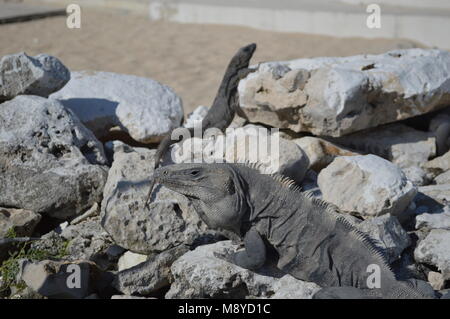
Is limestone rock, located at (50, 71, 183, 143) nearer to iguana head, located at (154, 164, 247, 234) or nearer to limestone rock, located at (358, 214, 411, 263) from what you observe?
iguana head, located at (154, 164, 247, 234)

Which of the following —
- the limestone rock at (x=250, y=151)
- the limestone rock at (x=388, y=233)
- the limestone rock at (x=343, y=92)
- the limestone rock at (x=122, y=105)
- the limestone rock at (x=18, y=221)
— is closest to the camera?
the limestone rock at (x=388, y=233)

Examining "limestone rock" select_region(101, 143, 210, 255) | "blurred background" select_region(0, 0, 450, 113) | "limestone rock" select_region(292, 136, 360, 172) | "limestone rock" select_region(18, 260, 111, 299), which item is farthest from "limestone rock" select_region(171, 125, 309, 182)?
"blurred background" select_region(0, 0, 450, 113)

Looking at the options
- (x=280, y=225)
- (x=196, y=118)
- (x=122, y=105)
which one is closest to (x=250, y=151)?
(x=280, y=225)

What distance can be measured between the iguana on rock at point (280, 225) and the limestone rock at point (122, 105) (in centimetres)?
229

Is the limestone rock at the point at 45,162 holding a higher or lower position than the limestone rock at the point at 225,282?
higher

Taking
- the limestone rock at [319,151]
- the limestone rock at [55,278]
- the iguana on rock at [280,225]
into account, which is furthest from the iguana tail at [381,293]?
the limestone rock at [319,151]

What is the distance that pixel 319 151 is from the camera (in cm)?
548

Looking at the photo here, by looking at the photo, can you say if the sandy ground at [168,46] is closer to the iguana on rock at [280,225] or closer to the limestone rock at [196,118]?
the limestone rock at [196,118]

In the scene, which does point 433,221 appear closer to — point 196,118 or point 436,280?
point 436,280

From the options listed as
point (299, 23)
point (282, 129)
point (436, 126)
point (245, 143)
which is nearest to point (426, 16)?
point (299, 23)

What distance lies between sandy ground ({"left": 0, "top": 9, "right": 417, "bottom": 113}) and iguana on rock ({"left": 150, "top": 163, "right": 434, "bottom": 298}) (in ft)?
17.4

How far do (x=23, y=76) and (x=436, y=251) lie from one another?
12.8ft

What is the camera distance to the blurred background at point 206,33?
11055 mm

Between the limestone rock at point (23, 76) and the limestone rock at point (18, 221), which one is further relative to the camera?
the limestone rock at point (23, 76)
